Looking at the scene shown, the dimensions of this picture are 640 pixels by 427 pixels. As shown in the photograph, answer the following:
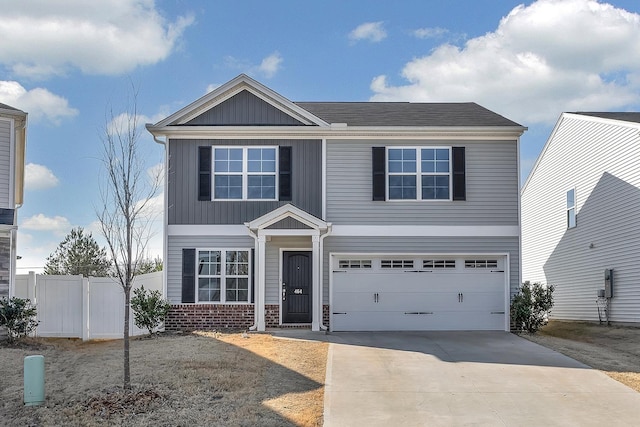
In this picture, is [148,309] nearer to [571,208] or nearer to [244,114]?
[244,114]

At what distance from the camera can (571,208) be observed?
22.3 m

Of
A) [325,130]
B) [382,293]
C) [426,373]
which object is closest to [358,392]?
[426,373]

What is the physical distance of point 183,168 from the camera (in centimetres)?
1738

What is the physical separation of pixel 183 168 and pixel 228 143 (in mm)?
1346

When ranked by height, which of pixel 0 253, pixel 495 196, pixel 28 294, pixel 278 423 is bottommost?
pixel 278 423

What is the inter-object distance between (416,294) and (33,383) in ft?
33.7

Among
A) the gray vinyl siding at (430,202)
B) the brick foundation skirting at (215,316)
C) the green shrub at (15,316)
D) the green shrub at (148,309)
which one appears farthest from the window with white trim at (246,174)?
the green shrub at (15,316)

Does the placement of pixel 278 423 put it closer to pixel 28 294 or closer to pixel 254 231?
pixel 254 231

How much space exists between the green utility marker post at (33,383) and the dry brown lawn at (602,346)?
927cm

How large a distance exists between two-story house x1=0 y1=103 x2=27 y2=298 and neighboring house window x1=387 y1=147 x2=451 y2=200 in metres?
9.26

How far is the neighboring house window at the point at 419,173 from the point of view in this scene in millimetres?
17406

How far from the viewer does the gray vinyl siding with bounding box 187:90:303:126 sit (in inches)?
686

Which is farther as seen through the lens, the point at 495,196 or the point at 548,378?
the point at 495,196

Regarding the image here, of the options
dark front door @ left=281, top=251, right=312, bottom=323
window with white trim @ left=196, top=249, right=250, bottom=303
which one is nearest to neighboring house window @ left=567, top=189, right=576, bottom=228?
dark front door @ left=281, top=251, right=312, bottom=323
